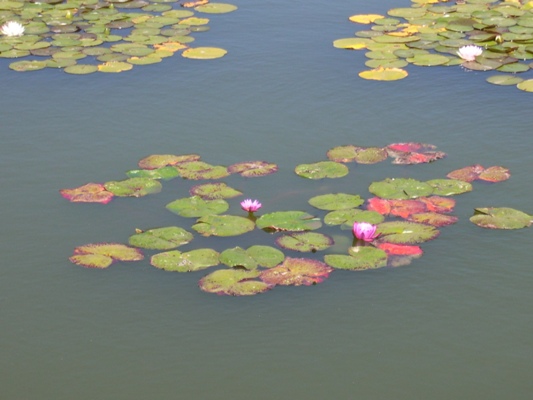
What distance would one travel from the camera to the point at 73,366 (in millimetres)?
3648

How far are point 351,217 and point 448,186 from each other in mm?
706

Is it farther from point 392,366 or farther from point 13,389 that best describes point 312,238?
point 13,389

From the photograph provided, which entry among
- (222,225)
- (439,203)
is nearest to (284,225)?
(222,225)

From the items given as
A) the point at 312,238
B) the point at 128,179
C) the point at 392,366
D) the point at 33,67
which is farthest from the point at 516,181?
the point at 33,67

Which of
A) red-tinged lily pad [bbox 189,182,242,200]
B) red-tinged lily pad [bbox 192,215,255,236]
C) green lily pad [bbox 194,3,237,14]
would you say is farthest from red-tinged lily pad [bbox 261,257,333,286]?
green lily pad [bbox 194,3,237,14]

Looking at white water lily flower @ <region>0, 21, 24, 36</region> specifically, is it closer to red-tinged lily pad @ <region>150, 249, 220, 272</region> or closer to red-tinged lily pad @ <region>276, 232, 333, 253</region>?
red-tinged lily pad @ <region>150, 249, 220, 272</region>

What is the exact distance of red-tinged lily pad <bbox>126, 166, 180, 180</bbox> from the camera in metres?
5.19

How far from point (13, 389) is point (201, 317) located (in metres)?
0.89

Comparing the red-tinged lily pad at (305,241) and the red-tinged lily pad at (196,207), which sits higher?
the red-tinged lily pad at (196,207)

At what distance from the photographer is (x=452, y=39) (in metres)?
7.32

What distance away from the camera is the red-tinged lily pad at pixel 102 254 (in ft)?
14.2

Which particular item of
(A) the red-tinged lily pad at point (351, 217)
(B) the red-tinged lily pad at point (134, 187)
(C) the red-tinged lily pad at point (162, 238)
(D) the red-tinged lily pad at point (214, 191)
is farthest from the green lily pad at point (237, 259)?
(B) the red-tinged lily pad at point (134, 187)

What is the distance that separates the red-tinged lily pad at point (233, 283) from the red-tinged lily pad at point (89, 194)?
1.13 metres

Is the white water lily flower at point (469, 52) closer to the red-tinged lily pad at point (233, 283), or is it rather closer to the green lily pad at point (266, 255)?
the green lily pad at point (266, 255)
